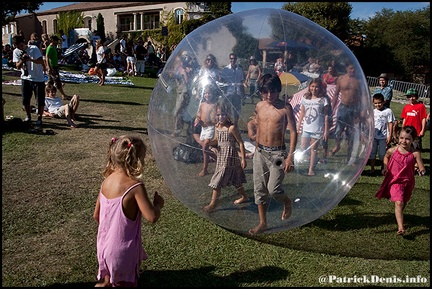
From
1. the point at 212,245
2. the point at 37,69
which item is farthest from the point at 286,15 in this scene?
the point at 37,69

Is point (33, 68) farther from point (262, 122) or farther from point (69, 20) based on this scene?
point (69, 20)

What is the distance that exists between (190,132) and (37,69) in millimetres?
5693

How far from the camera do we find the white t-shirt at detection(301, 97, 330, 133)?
3.29 meters

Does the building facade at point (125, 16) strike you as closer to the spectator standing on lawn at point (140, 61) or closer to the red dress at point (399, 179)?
the spectator standing on lawn at point (140, 61)

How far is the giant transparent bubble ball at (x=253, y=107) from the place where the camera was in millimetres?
3342

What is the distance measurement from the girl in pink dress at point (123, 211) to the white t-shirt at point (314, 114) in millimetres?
1338

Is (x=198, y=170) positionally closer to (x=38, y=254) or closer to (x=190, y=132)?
(x=190, y=132)

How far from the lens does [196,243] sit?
Result: 3.95 metres

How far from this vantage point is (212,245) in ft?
12.9

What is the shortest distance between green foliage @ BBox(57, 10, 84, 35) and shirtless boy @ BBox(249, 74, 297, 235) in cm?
5019

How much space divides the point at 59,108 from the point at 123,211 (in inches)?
267

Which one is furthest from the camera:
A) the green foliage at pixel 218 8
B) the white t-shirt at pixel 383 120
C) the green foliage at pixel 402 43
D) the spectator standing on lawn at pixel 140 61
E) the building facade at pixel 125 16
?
the building facade at pixel 125 16

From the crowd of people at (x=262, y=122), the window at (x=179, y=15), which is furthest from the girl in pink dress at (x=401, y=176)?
the window at (x=179, y=15)

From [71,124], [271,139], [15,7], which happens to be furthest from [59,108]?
[15,7]
